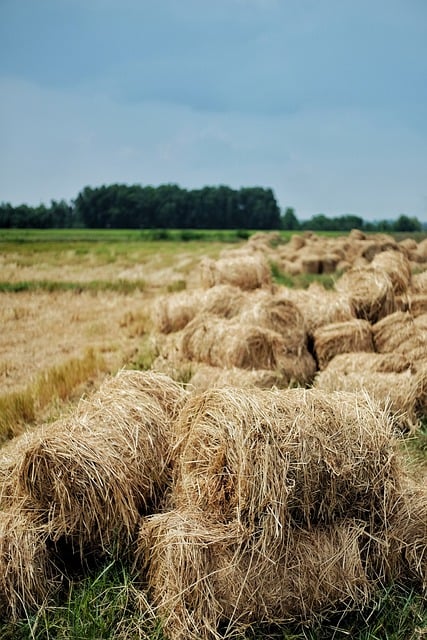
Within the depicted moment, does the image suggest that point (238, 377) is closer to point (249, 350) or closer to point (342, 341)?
point (249, 350)

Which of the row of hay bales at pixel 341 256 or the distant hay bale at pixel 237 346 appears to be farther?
the row of hay bales at pixel 341 256

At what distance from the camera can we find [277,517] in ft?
12.3

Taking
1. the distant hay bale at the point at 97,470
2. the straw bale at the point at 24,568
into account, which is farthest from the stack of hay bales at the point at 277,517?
the straw bale at the point at 24,568

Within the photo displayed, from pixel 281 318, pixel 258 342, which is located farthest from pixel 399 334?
pixel 258 342

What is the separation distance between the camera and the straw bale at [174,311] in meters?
10.8

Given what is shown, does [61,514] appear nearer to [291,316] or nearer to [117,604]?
[117,604]

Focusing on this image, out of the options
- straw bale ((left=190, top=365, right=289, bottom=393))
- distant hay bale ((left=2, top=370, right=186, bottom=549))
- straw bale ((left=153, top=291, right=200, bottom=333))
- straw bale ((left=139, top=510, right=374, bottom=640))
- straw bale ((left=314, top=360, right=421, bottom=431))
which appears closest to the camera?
straw bale ((left=139, top=510, right=374, bottom=640))

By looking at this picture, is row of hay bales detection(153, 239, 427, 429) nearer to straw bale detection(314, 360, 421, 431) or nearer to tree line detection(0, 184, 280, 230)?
straw bale detection(314, 360, 421, 431)

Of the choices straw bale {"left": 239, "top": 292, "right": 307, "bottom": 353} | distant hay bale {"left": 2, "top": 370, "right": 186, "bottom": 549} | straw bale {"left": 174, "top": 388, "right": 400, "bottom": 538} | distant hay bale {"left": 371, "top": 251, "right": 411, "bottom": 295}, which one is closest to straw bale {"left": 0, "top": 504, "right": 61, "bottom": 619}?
distant hay bale {"left": 2, "top": 370, "right": 186, "bottom": 549}

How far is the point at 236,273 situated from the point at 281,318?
3982 mm

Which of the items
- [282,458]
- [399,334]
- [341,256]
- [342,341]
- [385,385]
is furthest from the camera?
[341,256]

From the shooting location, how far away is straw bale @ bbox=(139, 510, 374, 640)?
12.1 ft

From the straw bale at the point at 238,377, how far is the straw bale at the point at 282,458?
3.09 meters

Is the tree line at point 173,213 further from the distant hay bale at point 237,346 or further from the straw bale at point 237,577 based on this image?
the straw bale at point 237,577
